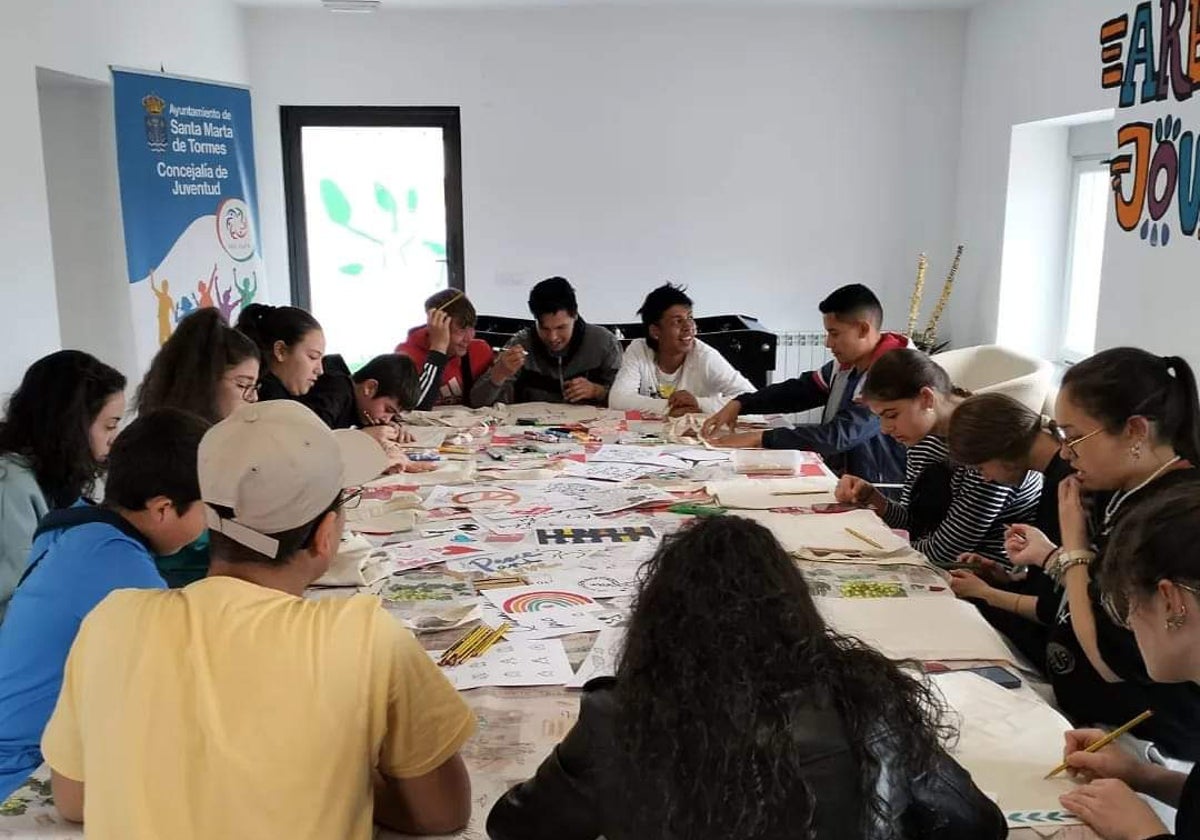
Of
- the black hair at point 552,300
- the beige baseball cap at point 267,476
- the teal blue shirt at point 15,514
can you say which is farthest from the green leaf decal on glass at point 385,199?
the beige baseball cap at point 267,476

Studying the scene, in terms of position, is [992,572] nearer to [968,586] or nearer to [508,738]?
[968,586]

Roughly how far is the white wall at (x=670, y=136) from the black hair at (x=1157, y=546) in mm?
4923

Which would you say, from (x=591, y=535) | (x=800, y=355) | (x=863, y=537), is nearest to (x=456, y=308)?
(x=591, y=535)

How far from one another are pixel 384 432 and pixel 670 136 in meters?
3.48

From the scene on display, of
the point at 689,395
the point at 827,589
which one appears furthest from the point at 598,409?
the point at 827,589

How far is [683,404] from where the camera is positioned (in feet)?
12.4

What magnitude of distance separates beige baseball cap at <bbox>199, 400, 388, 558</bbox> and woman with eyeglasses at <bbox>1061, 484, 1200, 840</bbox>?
36.8 inches

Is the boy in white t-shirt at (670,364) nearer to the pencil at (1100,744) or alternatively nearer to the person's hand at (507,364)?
the person's hand at (507,364)

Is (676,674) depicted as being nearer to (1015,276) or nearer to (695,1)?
(1015,276)

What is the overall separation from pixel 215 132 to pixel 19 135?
173cm

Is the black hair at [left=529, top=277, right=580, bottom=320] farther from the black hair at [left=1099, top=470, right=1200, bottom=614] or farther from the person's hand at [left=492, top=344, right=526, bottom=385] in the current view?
Result: the black hair at [left=1099, top=470, right=1200, bottom=614]

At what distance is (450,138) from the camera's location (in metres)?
6.08

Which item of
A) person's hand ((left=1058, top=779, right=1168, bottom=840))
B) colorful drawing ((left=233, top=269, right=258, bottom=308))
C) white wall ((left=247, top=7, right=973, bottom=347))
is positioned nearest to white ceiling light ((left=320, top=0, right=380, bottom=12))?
white wall ((left=247, top=7, right=973, bottom=347))

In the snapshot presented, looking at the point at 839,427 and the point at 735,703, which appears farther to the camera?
the point at 839,427
